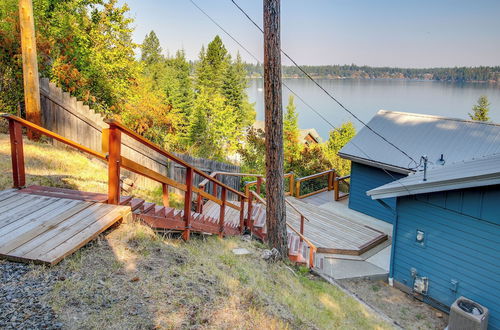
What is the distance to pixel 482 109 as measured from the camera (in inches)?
1524

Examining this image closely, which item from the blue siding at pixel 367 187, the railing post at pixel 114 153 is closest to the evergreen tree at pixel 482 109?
the blue siding at pixel 367 187

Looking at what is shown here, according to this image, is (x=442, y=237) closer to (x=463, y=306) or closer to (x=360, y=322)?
(x=463, y=306)

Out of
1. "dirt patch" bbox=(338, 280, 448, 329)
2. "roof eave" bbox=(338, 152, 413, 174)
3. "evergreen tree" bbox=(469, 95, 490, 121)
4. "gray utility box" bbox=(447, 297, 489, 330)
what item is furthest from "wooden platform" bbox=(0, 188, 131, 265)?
"evergreen tree" bbox=(469, 95, 490, 121)

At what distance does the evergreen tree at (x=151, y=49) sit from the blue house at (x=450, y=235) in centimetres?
6679

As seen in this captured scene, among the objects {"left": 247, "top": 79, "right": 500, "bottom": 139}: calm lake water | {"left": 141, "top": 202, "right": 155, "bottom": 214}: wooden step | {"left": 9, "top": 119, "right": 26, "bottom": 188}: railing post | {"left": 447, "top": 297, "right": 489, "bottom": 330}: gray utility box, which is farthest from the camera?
{"left": 247, "top": 79, "right": 500, "bottom": 139}: calm lake water

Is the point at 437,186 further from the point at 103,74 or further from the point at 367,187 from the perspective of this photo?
the point at 103,74

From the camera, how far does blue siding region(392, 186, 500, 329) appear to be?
7.41 meters

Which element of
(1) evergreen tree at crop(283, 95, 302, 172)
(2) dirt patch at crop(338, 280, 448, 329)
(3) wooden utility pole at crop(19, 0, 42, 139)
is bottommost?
(2) dirt patch at crop(338, 280, 448, 329)

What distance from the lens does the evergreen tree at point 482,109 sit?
1510 inches

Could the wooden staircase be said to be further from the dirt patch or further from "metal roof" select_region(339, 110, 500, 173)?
"metal roof" select_region(339, 110, 500, 173)

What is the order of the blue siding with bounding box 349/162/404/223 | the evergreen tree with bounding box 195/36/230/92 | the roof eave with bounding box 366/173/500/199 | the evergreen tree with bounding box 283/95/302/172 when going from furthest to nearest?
the evergreen tree with bounding box 195/36/230/92 → the evergreen tree with bounding box 283/95/302/172 → the blue siding with bounding box 349/162/404/223 → the roof eave with bounding box 366/173/500/199

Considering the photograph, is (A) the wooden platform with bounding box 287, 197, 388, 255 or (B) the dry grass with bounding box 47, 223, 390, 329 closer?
(B) the dry grass with bounding box 47, 223, 390, 329

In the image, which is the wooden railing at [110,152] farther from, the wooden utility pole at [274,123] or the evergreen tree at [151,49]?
the evergreen tree at [151,49]

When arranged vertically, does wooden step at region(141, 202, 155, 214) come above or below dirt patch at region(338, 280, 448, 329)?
above
